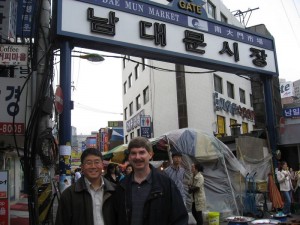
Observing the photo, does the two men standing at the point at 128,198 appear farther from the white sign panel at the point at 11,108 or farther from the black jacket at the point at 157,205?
the white sign panel at the point at 11,108

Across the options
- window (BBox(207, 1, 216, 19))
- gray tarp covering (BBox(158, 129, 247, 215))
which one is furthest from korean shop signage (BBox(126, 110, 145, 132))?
gray tarp covering (BBox(158, 129, 247, 215))

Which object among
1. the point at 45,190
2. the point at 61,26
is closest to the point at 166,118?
the point at 61,26

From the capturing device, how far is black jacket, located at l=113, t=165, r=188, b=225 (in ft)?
10.4

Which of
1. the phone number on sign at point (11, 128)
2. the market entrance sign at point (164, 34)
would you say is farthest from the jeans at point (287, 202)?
the phone number on sign at point (11, 128)

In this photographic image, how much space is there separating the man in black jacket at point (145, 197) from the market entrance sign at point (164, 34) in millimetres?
5849

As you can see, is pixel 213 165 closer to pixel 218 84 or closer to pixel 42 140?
pixel 42 140

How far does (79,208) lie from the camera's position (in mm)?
3354

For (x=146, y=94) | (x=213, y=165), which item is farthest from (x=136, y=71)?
(x=213, y=165)

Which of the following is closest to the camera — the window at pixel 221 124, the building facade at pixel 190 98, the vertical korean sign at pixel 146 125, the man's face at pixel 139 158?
the man's face at pixel 139 158

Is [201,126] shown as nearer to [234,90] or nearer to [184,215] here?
[234,90]

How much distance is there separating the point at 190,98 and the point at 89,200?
20.6 metres

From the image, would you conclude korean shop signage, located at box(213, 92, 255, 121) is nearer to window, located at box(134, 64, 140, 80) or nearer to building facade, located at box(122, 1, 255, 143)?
building facade, located at box(122, 1, 255, 143)

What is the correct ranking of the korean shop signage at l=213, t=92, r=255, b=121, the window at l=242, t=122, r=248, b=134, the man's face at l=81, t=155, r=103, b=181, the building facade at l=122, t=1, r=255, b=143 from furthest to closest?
the window at l=242, t=122, r=248, b=134 < the korean shop signage at l=213, t=92, r=255, b=121 < the building facade at l=122, t=1, r=255, b=143 < the man's face at l=81, t=155, r=103, b=181

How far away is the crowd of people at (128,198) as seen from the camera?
3193 millimetres
